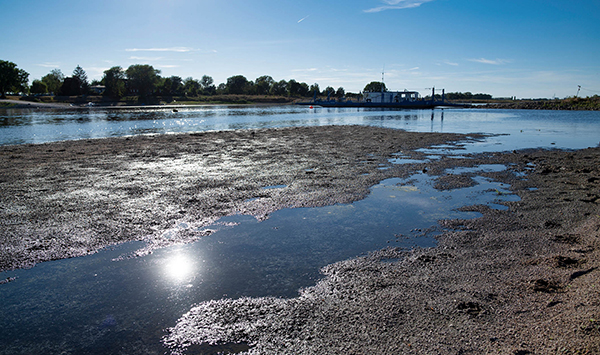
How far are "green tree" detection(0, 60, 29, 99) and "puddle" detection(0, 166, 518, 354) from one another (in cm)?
14396

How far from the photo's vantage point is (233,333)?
13.3 feet

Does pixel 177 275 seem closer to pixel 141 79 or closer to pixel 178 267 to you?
pixel 178 267

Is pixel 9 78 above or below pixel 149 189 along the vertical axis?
above

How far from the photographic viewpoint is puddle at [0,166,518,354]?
13.8ft

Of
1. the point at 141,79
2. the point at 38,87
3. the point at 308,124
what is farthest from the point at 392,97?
the point at 38,87

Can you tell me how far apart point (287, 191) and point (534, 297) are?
23.6 ft

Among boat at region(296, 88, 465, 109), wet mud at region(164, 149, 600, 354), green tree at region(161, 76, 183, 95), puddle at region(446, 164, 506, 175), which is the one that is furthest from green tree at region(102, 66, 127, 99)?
wet mud at region(164, 149, 600, 354)

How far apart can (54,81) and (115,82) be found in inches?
893

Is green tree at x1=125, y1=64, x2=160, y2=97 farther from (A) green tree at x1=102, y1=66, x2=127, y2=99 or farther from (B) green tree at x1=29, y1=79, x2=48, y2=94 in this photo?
(B) green tree at x1=29, y1=79, x2=48, y2=94

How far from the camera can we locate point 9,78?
360 ft

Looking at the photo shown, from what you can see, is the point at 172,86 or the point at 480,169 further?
the point at 172,86

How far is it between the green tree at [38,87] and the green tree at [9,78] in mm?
20997

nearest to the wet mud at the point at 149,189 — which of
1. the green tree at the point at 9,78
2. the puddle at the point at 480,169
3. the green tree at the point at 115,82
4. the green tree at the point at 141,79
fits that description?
the puddle at the point at 480,169

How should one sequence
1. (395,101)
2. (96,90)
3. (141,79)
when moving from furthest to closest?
(96,90) < (141,79) < (395,101)
